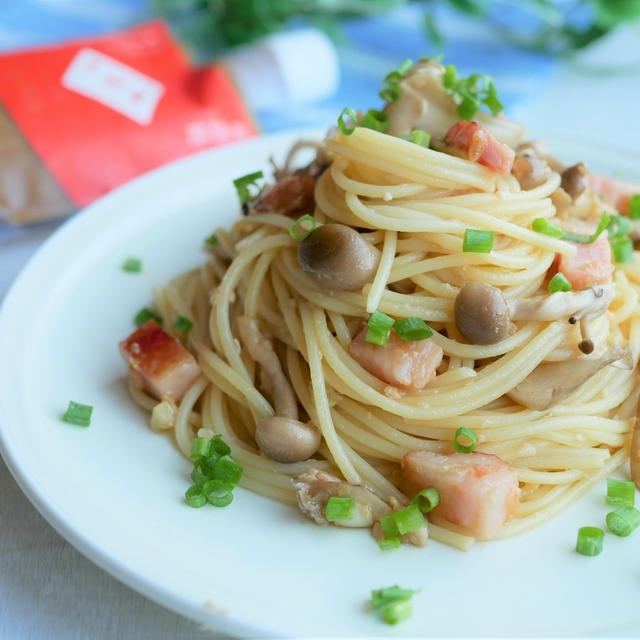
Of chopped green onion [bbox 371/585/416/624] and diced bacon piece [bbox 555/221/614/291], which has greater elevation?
diced bacon piece [bbox 555/221/614/291]

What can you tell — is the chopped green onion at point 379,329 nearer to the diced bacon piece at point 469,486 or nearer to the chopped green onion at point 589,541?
the diced bacon piece at point 469,486

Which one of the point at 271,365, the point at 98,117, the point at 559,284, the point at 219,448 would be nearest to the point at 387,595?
the point at 219,448

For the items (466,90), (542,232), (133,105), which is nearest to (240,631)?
(542,232)

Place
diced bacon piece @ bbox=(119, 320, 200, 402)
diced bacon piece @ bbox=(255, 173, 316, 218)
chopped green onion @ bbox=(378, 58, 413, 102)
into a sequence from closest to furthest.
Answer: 1. diced bacon piece @ bbox=(119, 320, 200, 402)
2. chopped green onion @ bbox=(378, 58, 413, 102)
3. diced bacon piece @ bbox=(255, 173, 316, 218)

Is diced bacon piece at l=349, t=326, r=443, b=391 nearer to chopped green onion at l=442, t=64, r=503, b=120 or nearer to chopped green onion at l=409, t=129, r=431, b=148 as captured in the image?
chopped green onion at l=409, t=129, r=431, b=148

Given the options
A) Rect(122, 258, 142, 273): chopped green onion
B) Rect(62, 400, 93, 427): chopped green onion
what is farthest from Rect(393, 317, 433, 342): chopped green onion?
Rect(122, 258, 142, 273): chopped green onion

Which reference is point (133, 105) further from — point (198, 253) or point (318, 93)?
point (198, 253)
